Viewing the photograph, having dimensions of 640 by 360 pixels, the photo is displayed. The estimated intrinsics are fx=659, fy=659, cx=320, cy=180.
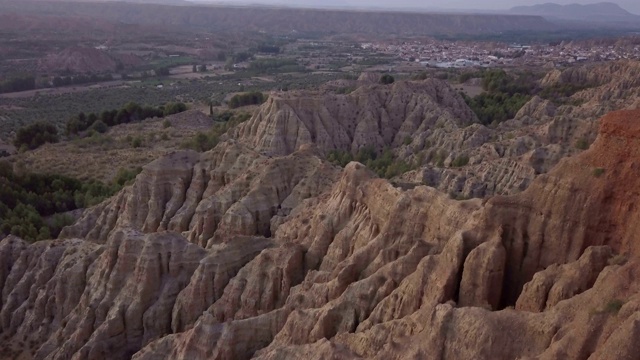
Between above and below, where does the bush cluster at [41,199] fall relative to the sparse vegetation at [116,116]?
above

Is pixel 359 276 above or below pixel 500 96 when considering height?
above

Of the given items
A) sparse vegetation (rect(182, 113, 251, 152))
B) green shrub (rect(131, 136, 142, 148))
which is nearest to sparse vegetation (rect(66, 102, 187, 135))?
green shrub (rect(131, 136, 142, 148))

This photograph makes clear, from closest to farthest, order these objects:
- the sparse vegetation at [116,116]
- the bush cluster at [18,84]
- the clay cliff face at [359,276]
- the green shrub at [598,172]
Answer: the clay cliff face at [359,276], the green shrub at [598,172], the sparse vegetation at [116,116], the bush cluster at [18,84]

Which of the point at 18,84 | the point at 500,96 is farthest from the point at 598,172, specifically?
the point at 18,84

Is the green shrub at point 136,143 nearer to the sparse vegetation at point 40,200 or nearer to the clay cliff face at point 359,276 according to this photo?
the sparse vegetation at point 40,200

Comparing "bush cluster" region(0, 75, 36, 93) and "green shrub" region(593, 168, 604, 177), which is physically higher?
"green shrub" region(593, 168, 604, 177)

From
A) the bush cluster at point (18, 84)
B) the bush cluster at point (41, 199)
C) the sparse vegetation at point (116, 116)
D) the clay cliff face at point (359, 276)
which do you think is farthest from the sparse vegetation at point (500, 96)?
the bush cluster at point (18, 84)

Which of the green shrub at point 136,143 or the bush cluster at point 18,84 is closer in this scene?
the green shrub at point 136,143

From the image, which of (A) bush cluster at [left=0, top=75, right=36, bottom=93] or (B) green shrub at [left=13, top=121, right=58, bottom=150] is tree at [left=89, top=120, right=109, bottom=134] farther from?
(A) bush cluster at [left=0, top=75, right=36, bottom=93]

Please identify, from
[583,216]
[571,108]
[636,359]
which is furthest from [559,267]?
[571,108]

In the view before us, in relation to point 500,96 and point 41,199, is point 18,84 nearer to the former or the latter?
point 41,199
